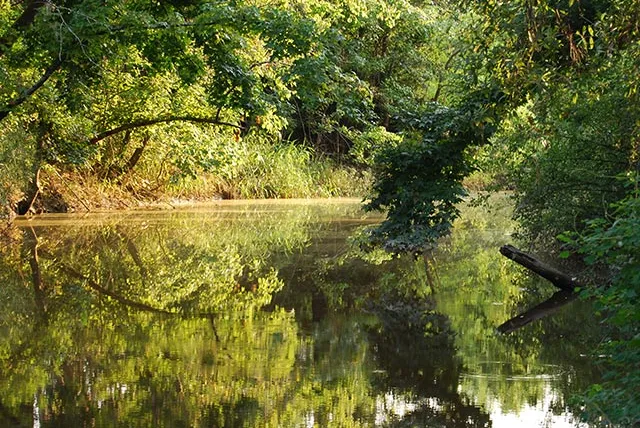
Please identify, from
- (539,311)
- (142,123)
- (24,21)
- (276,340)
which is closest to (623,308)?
(276,340)

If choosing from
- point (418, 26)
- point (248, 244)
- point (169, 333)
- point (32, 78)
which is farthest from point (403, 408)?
point (418, 26)

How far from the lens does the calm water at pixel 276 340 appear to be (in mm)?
6359

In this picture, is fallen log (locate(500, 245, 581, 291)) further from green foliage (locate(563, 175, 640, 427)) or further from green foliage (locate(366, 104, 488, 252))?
green foliage (locate(563, 175, 640, 427))

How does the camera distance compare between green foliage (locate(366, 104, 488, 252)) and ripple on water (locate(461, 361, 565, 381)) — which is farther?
green foliage (locate(366, 104, 488, 252))

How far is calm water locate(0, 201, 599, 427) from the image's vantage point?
6.36 metres

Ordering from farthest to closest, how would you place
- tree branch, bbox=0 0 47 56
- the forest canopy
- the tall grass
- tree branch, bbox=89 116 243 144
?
the tall grass < tree branch, bbox=89 116 243 144 < tree branch, bbox=0 0 47 56 < the forest canopy

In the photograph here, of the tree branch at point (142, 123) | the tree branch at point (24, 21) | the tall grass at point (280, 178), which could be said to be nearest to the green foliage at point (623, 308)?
the tree branch at point (24, 21)

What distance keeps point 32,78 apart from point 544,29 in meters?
13.4

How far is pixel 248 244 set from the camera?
17.9 meters

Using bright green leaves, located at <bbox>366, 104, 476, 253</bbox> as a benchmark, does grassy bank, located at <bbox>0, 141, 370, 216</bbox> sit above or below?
above

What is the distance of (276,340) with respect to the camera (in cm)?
867

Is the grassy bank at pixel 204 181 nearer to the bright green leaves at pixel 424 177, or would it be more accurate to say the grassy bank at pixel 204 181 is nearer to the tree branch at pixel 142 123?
the tree branch at pixel 142 123

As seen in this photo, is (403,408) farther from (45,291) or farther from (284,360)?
(45,291)

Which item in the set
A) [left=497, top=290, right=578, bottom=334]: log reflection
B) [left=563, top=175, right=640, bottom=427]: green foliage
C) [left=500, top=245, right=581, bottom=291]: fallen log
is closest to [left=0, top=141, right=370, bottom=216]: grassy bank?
[left=500, top=245, right=581, bottom=291]: fallen log
